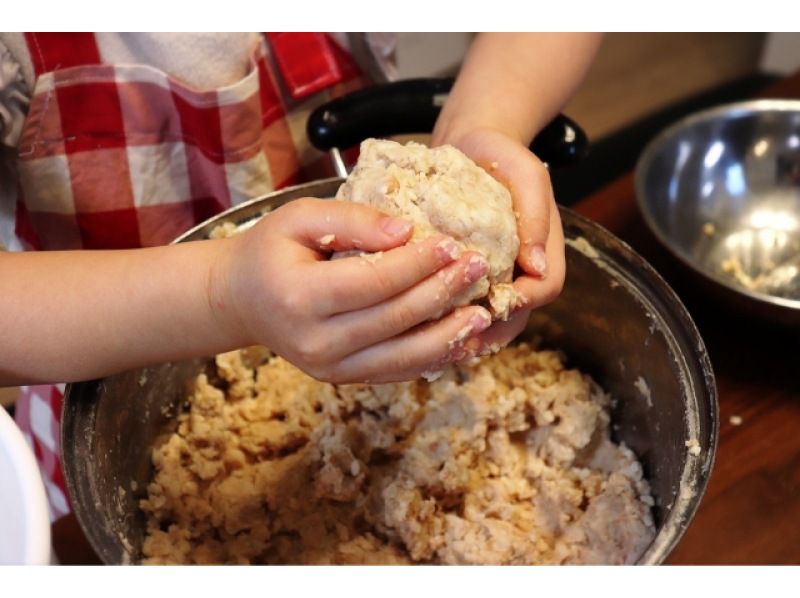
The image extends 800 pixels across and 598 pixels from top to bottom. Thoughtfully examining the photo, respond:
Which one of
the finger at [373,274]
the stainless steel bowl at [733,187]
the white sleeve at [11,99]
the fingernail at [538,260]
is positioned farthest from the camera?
the stainless steel bowl at [733,187]

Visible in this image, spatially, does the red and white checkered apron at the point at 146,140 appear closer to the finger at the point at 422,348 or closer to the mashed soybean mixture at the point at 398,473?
the mashed soybean mixture at the point at 398,473

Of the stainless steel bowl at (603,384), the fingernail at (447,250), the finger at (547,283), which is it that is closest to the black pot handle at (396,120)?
the stainless steel bowl at (603,384)

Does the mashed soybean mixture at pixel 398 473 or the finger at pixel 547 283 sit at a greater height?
the finger at pixel 547 283

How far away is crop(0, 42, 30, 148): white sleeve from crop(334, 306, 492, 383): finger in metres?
0.44

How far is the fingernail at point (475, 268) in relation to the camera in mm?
536

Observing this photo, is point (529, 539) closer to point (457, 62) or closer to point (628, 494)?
point (628, 494)

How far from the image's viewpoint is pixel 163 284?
59 cm

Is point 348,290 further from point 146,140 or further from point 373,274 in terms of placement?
point 146,140

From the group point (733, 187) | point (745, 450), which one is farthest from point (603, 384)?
point (733, 187)

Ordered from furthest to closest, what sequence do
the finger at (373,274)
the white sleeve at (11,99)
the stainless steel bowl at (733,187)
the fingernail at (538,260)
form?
the stainless steel bowl at (733,187) < the white sleeve at (11,99) < the fingernail at (538,260) < the finger at (373,274)

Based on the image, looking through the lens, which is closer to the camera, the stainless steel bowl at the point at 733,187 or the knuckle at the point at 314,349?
the knuckle at the point at 314,349

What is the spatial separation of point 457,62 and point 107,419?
153 centimetres

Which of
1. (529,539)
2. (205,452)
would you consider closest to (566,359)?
(529,539)

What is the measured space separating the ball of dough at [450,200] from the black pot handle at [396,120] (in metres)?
0.16
